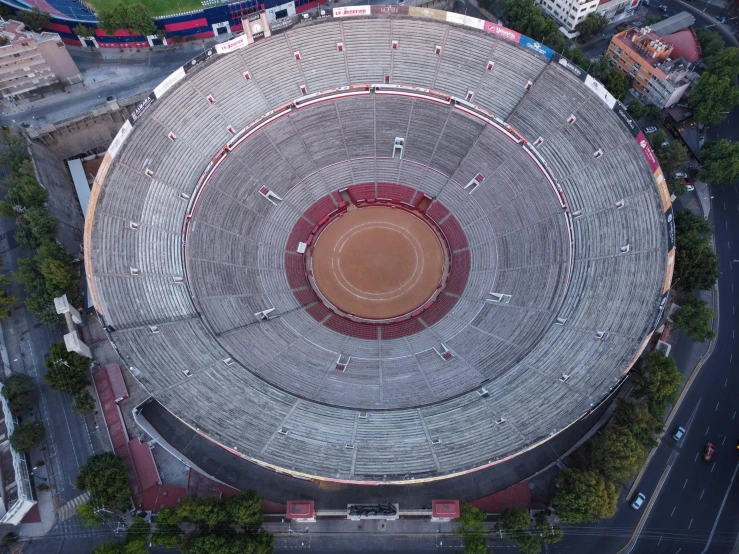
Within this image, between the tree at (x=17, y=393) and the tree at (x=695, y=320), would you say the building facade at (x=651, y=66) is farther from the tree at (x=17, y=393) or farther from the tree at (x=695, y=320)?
the tree at (x=17, y=393)

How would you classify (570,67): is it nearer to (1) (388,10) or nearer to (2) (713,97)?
(1) (388,10)

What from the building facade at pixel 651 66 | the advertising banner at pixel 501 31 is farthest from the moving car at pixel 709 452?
the advertising banner at pixel 501 31

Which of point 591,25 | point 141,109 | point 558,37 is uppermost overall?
point 591,25

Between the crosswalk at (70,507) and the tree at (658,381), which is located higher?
the crosswalk at (70,507)

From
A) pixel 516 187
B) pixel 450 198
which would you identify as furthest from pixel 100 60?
pixel 516 187

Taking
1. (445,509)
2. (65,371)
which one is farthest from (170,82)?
(445,509)

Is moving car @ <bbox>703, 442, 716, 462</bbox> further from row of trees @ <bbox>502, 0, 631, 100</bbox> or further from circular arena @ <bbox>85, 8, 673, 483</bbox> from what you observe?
row of trees @ <bbox>502, 0, 631, 100</bbox>
